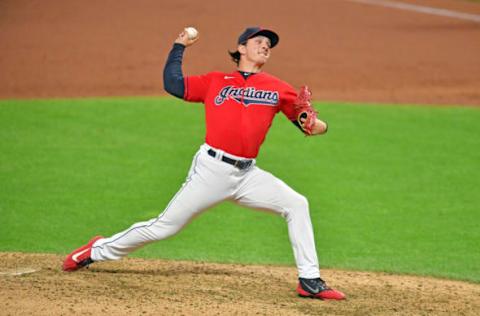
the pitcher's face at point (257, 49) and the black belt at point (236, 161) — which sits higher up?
the pitcher's face at point (257, 49)

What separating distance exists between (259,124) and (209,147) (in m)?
0.38

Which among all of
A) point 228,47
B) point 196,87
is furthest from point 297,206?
point 228,47

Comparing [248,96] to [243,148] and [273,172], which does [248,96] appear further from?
[273,172]

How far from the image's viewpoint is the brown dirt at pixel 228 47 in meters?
14.6

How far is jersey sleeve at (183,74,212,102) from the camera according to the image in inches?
263

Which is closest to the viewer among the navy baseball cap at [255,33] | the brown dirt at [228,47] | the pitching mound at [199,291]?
the pitching mound at [199,291]

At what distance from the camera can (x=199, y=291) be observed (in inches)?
262

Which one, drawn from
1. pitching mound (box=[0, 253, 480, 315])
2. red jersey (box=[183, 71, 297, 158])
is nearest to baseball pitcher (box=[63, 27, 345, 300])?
red jersey (box=[183, 71, 297, 158])

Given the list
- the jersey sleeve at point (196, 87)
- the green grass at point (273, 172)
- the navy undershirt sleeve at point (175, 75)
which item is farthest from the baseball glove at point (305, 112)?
the green grass at point (273, 172)

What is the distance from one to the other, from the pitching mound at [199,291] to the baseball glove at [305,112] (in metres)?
1.21

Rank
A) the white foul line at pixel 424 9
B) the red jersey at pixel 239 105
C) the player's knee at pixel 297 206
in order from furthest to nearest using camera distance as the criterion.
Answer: the white foul line at pixel 424 9, the player's knee at pixel 297 206, the red jersey at pixel 239 105

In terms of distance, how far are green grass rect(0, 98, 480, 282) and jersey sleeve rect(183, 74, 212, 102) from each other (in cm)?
188

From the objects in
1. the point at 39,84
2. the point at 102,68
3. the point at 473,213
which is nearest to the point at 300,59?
the point at 102,68

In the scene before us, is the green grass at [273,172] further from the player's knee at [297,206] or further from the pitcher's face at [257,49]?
the pitcher's face at [257,49]
